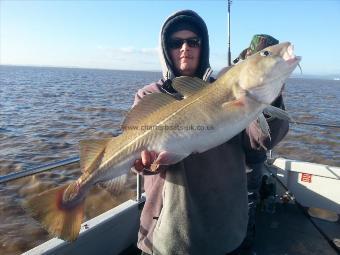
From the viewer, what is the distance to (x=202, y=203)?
126 inches

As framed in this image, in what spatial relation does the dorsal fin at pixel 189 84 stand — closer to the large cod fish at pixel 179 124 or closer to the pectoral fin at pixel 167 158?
the large cod fish at pixel 179 124

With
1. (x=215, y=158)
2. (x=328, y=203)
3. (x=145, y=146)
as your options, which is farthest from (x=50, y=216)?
(x=328, y=203)

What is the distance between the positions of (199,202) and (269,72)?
1316 millimetres

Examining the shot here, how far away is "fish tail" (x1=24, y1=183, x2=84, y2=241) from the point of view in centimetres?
301

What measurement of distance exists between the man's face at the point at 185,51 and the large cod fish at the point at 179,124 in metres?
0.61

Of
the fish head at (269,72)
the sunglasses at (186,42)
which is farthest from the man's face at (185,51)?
the fish head at (269,72)

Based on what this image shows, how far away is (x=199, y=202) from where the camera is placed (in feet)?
10.5

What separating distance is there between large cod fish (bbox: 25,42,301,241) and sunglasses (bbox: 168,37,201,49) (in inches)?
29.2

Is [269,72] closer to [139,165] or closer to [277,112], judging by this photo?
[277,112]

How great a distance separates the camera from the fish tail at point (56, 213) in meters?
3.01

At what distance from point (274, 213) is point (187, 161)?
403cm

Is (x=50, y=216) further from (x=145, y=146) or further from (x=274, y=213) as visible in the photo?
(x=274, y=213)

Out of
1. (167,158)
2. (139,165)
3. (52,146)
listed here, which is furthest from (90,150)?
(52,146)

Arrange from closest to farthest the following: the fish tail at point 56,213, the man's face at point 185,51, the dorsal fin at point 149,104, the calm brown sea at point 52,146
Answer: the fish tail at point 56,213 → the dorsal fin at point 149,104 → the man's face at point 185,51 → the calm brown sea at point 52,146
